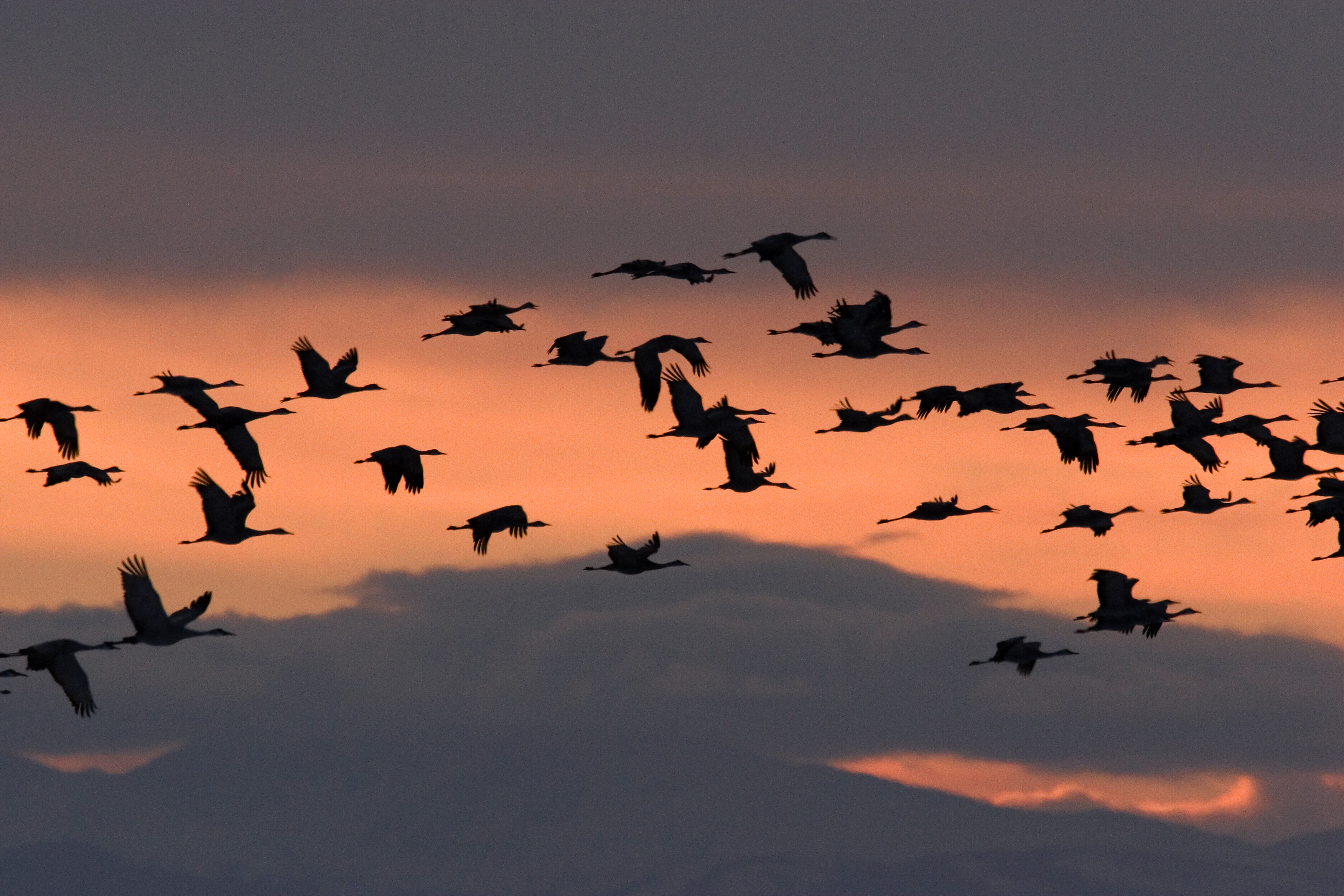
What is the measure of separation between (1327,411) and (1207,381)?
3633 millimetres

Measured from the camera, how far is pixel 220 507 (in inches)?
2409

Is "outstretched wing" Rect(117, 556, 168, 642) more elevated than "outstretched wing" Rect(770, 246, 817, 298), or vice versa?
"outstretched wing" Rect(770, 246, 817, 298)

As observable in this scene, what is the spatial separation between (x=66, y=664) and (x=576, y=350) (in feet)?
51.8

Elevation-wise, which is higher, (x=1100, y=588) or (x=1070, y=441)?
(x=1070, y=441)

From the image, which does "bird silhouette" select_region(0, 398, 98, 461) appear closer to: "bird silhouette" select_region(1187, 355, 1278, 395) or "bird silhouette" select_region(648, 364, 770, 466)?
"bird silhouette" select_region(648, 364, 770, 466)

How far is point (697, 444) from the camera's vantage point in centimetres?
6378

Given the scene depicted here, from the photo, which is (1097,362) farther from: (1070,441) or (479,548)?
(479,548)

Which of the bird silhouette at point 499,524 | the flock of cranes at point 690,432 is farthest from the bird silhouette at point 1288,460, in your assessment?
the bird silhouette at point 499,524

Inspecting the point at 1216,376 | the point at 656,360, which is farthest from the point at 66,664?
the point at 1216,376

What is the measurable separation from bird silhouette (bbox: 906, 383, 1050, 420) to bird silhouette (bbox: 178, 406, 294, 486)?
1881cm

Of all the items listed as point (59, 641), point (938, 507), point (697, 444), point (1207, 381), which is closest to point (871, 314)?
point (697, 444)

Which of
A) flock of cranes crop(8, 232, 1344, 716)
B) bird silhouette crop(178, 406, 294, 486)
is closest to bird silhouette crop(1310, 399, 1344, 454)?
flock of cranes crop(8, 232, 1344, 716)

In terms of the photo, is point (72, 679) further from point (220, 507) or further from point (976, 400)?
point (976, 400)

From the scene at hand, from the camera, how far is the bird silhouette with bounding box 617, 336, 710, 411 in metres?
62.4
